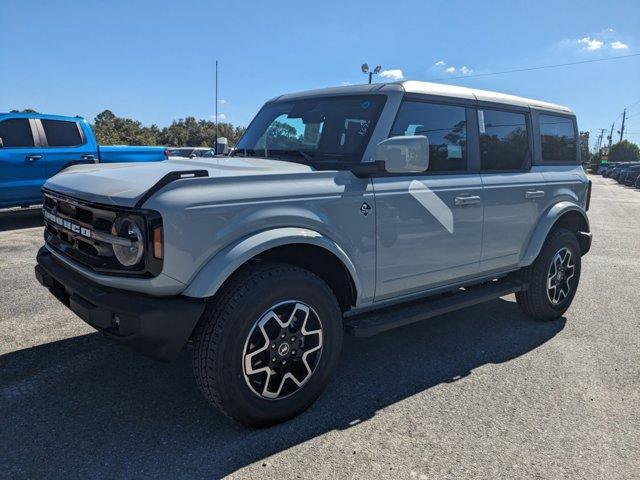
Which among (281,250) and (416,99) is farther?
(416,99)

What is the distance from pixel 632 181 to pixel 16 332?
1457 inches

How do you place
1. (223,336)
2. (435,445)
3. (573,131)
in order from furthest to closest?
(573,131), (435,445), (223,336)

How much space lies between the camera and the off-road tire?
2.52 meters

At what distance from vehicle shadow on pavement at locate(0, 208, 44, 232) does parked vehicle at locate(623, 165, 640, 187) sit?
33.8 m

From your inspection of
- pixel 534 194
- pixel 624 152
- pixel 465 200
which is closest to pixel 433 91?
pixel 465 200

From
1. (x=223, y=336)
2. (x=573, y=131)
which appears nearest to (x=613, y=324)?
(x=573, y=131)

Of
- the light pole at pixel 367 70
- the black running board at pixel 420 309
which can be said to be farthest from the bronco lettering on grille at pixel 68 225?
the light pole at pixel 367 70

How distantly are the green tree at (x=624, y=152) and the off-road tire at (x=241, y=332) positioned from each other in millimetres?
98291

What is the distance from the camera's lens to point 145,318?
233 cm

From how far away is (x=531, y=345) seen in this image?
415 centimetres

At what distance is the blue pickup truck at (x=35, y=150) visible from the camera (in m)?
8.86

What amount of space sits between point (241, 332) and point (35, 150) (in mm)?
8434

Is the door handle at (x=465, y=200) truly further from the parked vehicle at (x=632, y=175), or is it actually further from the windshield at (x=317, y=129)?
the parked vehicle at (x=632, y=175)

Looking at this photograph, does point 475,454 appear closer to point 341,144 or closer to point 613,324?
point 341,144
